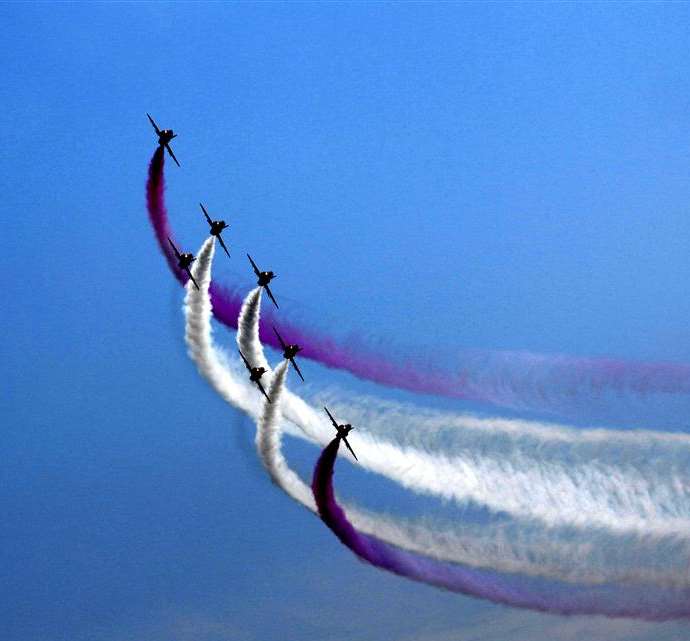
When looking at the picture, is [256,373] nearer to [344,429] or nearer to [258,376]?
[258,376]

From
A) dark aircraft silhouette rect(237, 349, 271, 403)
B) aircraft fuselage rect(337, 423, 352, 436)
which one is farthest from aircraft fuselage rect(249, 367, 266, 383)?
aircraft fuselage rect(337, 423, 352, 436)

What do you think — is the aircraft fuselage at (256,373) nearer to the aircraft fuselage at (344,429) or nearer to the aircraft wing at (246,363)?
the aircraft wing at (246,363)

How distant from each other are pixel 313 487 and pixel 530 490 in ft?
33.4

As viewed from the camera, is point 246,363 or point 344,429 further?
point 246,363

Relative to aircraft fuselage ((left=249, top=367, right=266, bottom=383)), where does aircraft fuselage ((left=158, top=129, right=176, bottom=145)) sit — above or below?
above

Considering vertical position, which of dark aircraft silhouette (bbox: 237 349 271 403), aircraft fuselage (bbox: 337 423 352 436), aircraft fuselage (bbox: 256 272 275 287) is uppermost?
aircraft fuselage (bbox: 256 272 275 287)

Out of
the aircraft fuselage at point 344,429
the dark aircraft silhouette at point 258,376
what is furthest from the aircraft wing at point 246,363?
the aircraft fuselage at point 344,429

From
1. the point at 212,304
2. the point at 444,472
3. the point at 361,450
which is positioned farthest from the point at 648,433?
the point at 212,304

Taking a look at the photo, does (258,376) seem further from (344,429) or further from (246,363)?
(344,429)

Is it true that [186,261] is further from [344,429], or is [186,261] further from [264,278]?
[344,429]

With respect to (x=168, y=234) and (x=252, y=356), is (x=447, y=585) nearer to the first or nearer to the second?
(x=252, y=356)

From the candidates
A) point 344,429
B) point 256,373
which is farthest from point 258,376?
point 344,429

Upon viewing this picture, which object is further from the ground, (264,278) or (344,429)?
(264,278)

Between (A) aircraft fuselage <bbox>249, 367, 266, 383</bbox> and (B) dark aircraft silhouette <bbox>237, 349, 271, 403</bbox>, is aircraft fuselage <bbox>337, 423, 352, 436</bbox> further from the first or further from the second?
(A) aircraft fuselage <bbox>249, 367, 266, 383</bbox>
